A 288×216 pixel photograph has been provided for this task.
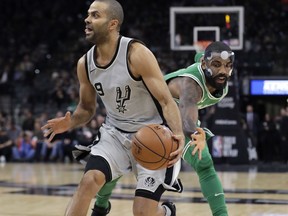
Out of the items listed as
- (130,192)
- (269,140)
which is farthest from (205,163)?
(269,140)

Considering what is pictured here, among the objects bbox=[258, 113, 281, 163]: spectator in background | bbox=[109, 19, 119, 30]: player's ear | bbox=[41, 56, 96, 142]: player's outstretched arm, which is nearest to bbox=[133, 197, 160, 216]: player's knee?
bbox=[41, 56, 96, 142]: player's outstretched arm

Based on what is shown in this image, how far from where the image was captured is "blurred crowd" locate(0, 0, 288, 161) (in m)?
18.8

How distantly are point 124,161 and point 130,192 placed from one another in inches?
200

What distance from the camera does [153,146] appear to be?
504 cm

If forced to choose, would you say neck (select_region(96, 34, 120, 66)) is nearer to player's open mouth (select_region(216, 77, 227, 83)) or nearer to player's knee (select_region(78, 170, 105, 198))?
player's knee (select_region(78, 170, 105, 198))

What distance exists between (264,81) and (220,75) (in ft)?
38.4

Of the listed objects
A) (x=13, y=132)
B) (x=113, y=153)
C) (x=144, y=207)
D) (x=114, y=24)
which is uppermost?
(x=114, y=24)

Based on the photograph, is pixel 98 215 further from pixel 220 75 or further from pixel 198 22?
pixel 198 22

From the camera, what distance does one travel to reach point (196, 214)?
795 centimetres

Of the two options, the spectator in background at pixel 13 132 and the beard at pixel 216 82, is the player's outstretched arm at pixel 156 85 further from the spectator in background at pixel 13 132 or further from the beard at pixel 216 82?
the spectator in background at pixel 13 132

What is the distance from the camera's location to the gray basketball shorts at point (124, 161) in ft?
17.6

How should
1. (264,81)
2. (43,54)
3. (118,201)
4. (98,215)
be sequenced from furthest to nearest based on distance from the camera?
(43,54), (264,81), (118,201), (98,215)

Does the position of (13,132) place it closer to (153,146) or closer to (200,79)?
(200,79)

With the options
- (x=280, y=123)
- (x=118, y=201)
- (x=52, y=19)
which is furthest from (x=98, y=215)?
(x=52, y=19)
